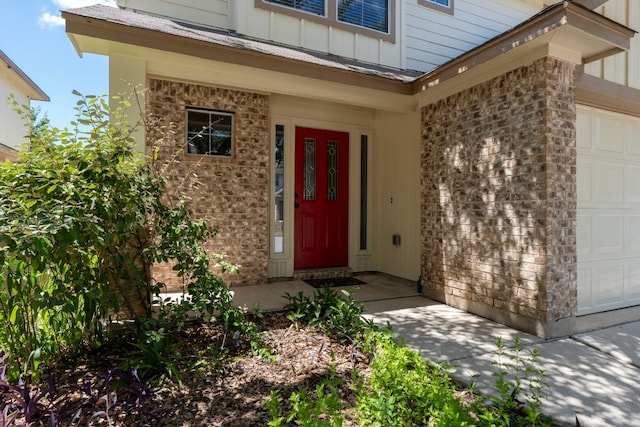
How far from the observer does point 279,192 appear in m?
5.40

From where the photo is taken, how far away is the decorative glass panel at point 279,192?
17.6 ft

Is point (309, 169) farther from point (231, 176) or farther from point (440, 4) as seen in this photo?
point (440, 4)

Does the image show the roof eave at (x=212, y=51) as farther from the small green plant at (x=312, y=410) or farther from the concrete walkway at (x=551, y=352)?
the small green plant at (x=312, y=410)

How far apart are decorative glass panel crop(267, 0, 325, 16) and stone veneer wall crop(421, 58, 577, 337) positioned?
8.11 feet

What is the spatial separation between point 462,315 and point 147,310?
3.15 metres

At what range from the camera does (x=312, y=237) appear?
5680 millimetres

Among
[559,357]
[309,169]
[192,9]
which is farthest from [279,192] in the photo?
[559,357]

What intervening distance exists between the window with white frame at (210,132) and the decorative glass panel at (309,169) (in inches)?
48.5

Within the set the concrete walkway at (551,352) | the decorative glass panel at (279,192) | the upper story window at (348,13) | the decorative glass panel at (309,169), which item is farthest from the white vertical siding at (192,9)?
the concrete walkway at (551,352)

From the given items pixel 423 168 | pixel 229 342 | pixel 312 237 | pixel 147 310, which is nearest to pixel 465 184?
pixel 423 168

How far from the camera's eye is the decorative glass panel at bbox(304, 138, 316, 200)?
563 cm

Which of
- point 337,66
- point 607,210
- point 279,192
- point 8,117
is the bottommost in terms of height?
point 607,210

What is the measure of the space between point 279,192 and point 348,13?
301 cm

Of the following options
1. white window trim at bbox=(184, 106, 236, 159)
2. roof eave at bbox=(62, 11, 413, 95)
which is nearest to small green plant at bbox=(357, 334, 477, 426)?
roof eave at bbox=(62, 11, 413, 95)
